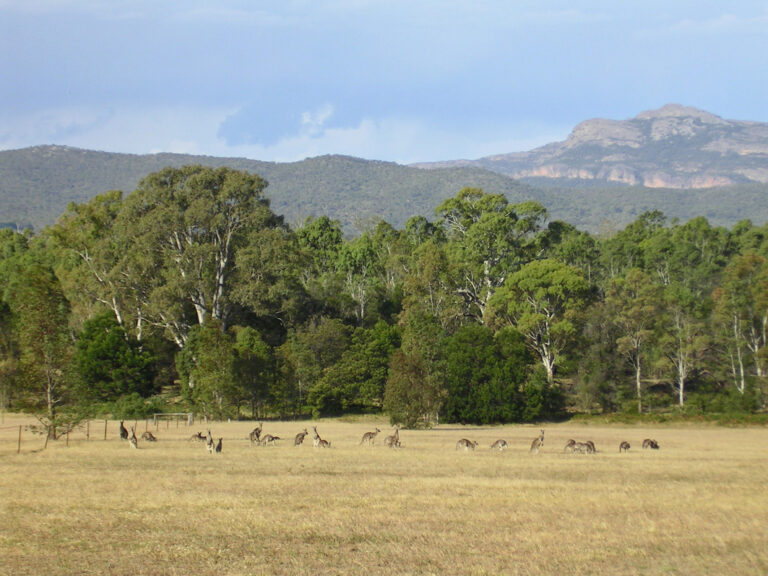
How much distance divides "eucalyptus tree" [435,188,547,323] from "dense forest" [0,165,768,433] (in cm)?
22

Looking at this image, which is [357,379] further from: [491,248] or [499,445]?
[499,445]

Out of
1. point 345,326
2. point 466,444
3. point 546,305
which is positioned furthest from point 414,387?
point 546,305

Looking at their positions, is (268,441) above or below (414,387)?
below

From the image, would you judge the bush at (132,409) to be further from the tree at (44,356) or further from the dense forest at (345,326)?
the tree at (44,356)

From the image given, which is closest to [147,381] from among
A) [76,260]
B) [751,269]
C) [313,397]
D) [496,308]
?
[313,397]

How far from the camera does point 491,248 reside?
88438 millimetres

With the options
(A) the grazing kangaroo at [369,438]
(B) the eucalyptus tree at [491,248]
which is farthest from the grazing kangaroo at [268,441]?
(B) the eucalyptus tree at [491,248]

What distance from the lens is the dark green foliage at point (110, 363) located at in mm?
71500

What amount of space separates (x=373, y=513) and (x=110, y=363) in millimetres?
56319

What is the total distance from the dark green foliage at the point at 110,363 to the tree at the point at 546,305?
1344 inches

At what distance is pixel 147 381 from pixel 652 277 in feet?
208

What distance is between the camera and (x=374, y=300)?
93500mm

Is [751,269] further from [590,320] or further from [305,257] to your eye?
[305,257]

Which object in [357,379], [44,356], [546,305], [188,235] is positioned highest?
[188,235]
